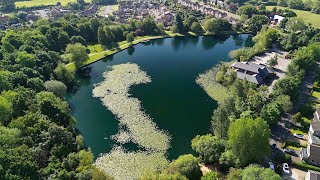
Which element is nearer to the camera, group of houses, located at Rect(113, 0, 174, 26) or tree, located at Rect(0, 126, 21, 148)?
tree, located at Rect(0, 126, 21, 148)

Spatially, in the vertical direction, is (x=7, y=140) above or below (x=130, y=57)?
above

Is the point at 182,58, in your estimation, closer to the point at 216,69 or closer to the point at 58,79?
the point at 216,69

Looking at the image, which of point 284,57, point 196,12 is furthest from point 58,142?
point 196,12

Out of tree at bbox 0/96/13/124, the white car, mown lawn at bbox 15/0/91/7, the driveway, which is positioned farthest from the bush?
mown lawn at bbox 15/0/91/7

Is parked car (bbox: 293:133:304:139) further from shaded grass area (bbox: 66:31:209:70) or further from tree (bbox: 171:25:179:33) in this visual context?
tree (bbox: 171:25:179:33)

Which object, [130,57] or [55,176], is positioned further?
[130,57]

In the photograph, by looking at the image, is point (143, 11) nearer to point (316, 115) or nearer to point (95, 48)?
point (95, 48)

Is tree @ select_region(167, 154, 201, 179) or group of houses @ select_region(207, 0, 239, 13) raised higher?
group of houses @ select_region(207, 0, 239, 13)
